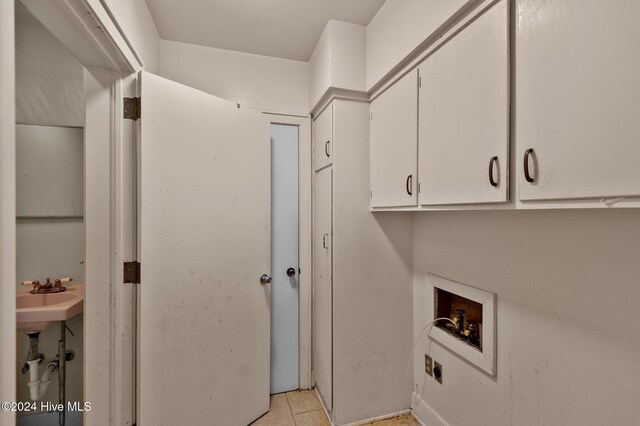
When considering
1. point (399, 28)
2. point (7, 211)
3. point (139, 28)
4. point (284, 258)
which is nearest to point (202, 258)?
point (284, 258)

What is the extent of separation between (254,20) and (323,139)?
33.0 inches

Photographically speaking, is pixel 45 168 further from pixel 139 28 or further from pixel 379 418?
pixel 379 418

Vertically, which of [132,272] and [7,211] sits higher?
[7,211]

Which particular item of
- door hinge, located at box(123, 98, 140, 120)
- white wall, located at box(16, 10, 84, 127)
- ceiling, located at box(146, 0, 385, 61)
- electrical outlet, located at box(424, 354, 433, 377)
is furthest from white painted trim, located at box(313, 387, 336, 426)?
ceiling, located at box(146, 0, 385, 61)

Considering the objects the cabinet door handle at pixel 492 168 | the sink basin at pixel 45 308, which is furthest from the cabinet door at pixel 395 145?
the sink basin at pixel 45 308

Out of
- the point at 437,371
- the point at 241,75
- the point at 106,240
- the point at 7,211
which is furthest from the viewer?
the point at 241,75

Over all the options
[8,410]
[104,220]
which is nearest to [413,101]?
[104,220]

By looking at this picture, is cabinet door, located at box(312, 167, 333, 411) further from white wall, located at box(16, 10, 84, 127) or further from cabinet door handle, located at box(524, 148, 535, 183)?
white wall, located at box(16, 10, 84, 127)

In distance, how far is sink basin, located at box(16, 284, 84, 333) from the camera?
1.39m

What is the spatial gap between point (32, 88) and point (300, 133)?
163 cm

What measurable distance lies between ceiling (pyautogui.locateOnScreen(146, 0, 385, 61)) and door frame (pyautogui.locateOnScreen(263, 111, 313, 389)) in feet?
1.74

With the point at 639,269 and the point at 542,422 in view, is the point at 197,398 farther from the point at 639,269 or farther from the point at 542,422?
the point at 639,269

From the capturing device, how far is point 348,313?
178cm

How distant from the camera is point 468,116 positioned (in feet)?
3.59
